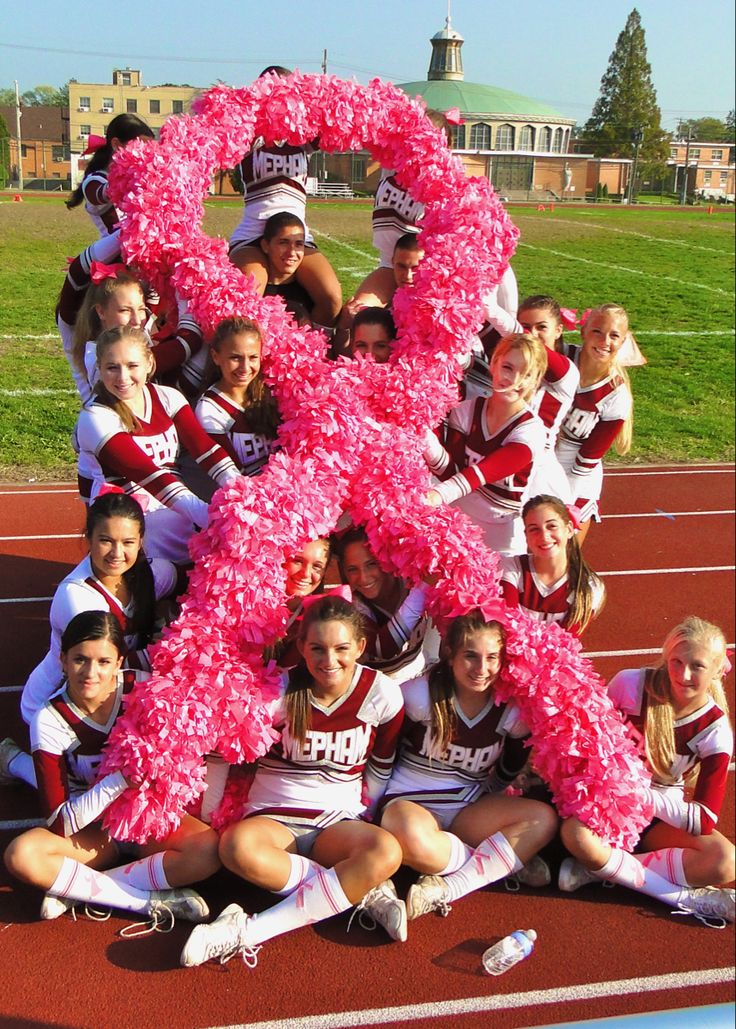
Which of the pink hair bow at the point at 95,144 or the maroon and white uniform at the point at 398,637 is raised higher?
the pink hair bow at the point at 95,144

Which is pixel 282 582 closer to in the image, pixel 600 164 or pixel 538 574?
pixel 538 574

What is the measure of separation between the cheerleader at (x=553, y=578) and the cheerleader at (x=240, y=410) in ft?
3.43

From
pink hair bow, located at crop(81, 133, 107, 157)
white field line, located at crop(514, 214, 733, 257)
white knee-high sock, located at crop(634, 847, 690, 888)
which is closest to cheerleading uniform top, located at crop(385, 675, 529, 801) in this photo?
white knee-high sock, located at crop(634, 847, 690, 888)

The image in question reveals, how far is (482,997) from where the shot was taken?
2.92m

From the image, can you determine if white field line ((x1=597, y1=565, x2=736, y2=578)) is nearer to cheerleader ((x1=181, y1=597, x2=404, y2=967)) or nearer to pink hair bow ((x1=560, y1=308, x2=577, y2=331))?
pink hair bow ((x1=560, y1=308, x2=577, y2=331))

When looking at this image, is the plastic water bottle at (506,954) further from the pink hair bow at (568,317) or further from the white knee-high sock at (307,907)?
the pink hair bow at (568,317)

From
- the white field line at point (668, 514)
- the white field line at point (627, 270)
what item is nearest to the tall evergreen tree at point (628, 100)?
the white field line at point (627, 270)

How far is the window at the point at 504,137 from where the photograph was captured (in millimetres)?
62844

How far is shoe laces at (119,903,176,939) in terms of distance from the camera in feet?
10.2

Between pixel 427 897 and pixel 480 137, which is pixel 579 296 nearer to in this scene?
pixel 427 897

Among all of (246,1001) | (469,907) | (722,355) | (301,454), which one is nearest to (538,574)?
(301,454)

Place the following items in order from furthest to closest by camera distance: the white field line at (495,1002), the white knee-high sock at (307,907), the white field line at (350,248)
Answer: the white field line at (350,248) < the white knee-high sock at (307,907) < the white field line at (495,1002)

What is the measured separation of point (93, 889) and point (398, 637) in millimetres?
1327

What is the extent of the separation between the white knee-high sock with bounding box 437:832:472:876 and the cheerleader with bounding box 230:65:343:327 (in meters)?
2.57
